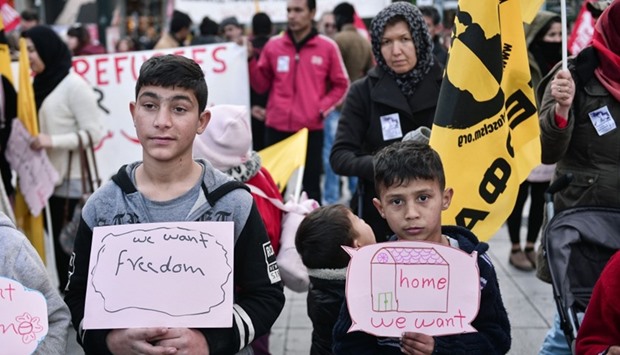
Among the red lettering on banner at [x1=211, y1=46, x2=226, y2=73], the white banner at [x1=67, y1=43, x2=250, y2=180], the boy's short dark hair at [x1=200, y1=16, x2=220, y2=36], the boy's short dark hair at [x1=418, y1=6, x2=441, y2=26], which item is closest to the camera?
the white banner at [x1=67, y1=43, x2=250, y2=180]

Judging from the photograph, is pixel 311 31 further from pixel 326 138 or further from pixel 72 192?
pixel 72 192

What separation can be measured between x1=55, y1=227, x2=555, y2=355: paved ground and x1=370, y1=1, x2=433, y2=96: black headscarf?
1.84 meters

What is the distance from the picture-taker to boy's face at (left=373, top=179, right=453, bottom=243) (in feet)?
9.23

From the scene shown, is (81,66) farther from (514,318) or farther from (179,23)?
(514,318)

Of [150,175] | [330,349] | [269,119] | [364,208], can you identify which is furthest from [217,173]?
[269,119]

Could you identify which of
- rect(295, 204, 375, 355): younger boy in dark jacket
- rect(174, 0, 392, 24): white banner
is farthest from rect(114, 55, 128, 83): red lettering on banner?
Result: rect(174, 0, 392, 24): white banner

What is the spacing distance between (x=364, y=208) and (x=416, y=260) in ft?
5.96

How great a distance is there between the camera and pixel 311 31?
8.26 meters

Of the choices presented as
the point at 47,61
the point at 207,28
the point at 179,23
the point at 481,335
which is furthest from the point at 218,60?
the point at 481,335

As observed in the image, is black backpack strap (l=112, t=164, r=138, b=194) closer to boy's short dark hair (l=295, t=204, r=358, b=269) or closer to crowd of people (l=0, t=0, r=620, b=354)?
crowd of people (l=0, t=0, r=620, b=354)

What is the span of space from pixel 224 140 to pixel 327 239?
2.64 ft

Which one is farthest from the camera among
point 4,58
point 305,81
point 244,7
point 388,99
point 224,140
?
point 244,7

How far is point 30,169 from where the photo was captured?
20.2ft

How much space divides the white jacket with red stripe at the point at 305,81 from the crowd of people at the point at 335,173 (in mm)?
1945
